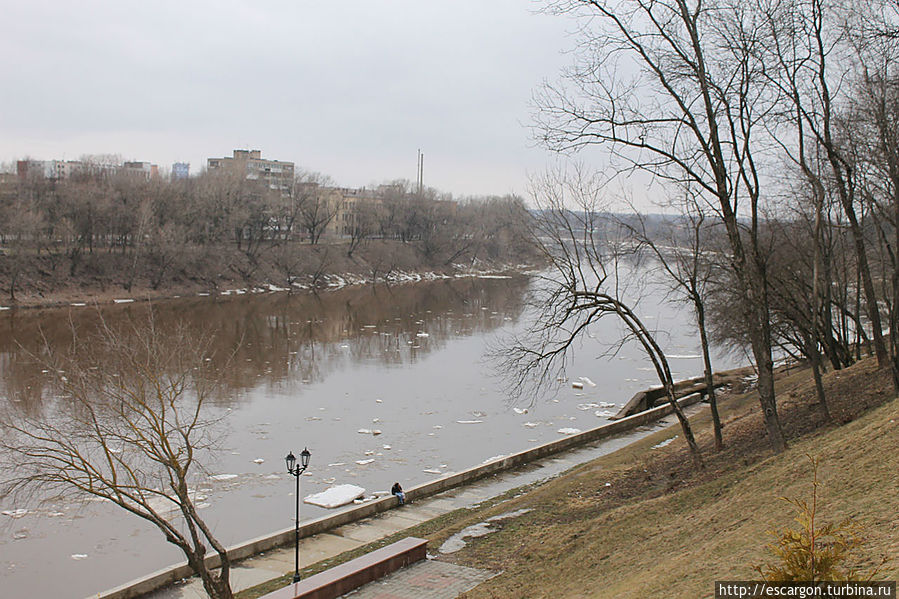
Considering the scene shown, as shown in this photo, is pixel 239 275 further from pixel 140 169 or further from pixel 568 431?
pixel 140 169

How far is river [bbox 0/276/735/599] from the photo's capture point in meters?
15.1

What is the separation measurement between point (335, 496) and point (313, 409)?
29.5 feet

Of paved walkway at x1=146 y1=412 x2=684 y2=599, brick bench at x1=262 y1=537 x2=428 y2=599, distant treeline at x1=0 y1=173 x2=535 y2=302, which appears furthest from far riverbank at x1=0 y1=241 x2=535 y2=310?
brick bench at x1=262 y1=537 x2=428 y2=599

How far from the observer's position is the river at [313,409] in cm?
1509

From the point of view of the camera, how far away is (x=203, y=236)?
244ft

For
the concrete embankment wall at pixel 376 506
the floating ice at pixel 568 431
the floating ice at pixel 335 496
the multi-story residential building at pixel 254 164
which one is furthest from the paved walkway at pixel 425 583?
the multi-story residential building at pixel 254 164

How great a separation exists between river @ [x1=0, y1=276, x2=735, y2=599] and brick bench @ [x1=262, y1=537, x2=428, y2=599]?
4.12 metres

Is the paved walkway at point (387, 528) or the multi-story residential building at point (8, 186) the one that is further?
the multi-story residential building at point (8, 186)

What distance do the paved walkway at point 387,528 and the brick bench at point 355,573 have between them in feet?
0.84

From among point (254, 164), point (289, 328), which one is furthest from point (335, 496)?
point (254, 164)

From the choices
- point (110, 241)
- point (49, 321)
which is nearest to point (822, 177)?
point (49, 321)

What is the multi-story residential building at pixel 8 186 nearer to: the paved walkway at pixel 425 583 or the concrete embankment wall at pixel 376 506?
the concrete embankment wall at pixel 376 506

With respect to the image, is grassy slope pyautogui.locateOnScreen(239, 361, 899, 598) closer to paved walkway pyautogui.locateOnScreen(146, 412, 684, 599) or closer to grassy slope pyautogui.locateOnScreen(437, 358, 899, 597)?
grassy slope pyautogui.locateOnScreen(437, 358, 899, 597)

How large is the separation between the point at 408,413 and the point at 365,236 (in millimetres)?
73784
